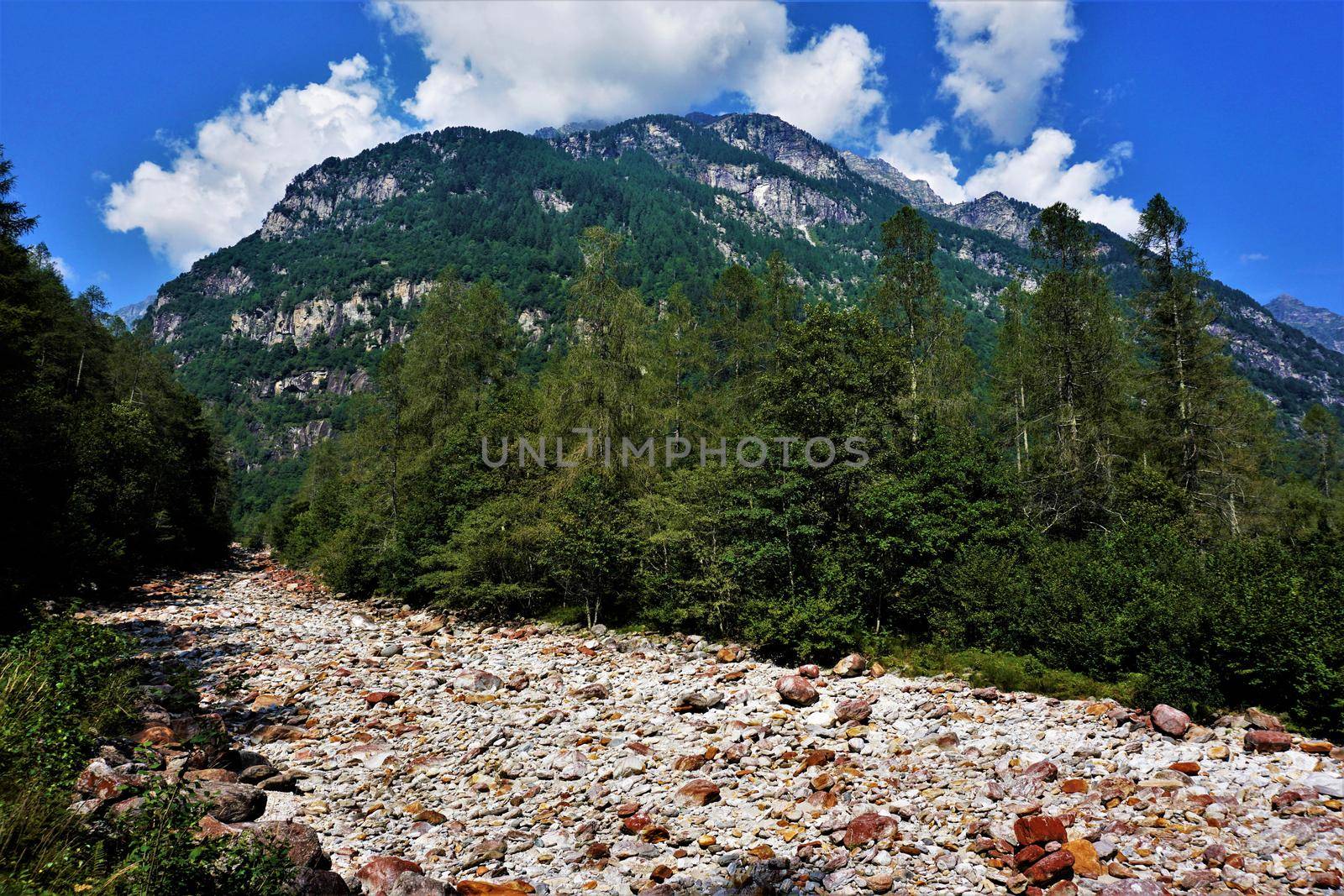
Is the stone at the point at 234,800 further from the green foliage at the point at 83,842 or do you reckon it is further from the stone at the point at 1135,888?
the stone at the point at 1135,888

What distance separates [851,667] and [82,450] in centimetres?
2930

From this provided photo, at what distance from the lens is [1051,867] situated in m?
6.22

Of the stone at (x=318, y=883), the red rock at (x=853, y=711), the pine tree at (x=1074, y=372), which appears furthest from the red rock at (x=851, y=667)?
the pine tree at (x=1074, y=372)

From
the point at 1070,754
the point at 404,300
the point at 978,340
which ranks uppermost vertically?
the point at 404,300

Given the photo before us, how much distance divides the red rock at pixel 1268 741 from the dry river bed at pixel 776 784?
36 millimetres

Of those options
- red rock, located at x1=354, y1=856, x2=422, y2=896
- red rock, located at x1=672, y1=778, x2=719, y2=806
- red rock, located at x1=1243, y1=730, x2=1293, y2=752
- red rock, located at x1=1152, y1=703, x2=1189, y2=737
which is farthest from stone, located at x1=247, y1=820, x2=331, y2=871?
red rock, located at x1=1243, y1=730, x2=1293, y2=752

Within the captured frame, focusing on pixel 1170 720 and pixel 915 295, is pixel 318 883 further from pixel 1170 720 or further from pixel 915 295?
pixel 915 295

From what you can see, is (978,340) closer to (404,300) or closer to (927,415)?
(927,415)

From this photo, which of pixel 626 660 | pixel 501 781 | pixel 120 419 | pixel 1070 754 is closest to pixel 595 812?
pixel 501 781

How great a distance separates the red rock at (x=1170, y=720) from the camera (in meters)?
9.33

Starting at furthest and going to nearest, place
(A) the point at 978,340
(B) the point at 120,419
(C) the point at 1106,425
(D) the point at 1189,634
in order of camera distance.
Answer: (A) the point at 978,340, (B) the point at 120,419, (C) the point at 1106,425, (D) the point at 1189,634

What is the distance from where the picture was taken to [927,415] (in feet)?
71.7

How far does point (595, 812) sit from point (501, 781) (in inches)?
85.2

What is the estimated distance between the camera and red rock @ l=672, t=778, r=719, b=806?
873 centimetres
